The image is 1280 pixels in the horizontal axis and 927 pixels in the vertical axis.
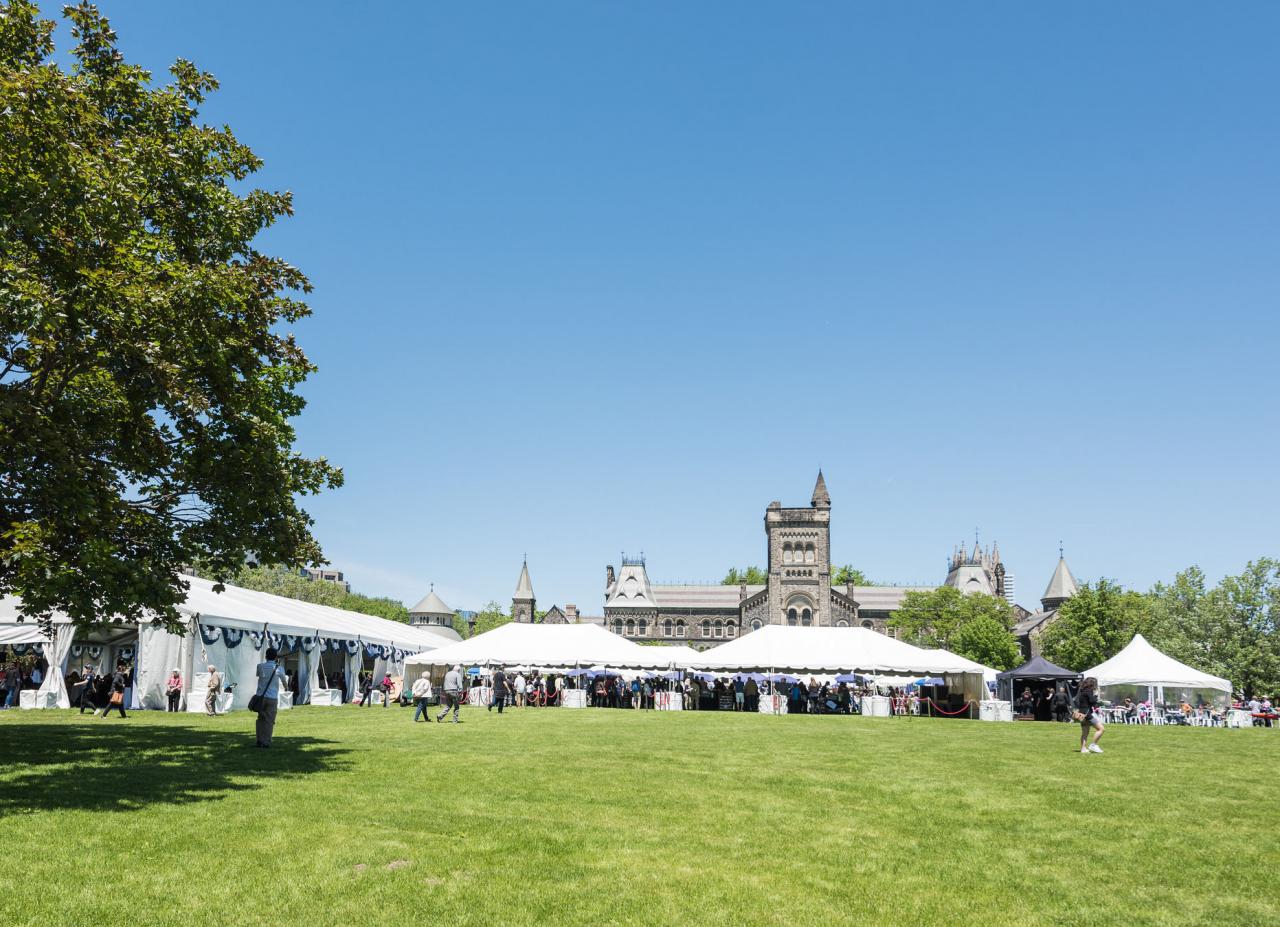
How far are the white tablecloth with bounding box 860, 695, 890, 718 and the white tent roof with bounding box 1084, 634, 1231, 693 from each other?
9.19 meters

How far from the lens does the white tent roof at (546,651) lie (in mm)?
36531

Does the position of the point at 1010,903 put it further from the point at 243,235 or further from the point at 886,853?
the point at 243,235

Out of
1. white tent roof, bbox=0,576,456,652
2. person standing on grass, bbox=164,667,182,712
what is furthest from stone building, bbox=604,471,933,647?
person standing on grass, bbox=164,667,182,712

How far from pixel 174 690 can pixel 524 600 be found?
89971mm

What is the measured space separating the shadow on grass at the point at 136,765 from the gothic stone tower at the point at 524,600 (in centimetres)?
9681

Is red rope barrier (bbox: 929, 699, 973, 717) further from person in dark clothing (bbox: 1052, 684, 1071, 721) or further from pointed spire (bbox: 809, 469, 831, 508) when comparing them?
pointed spire (bbox: 809, 469, 831, 508)

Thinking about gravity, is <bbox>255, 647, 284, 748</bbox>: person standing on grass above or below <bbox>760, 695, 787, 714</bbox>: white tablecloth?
above

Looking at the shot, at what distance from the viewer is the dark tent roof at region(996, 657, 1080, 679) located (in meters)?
36.2

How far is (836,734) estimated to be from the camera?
22.9 metres

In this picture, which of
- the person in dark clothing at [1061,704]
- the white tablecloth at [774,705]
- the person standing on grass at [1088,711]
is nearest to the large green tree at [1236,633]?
the person in dark clothing at [1061,704]

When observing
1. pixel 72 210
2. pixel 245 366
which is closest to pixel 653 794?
pixel 245 366

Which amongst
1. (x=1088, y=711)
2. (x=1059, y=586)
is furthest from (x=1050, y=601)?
(x=1088, y=711)

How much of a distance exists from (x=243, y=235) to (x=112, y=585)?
21.4ft

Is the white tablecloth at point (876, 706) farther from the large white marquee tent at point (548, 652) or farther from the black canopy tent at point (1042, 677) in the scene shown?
the large white marquee tent at point (548, 652)
